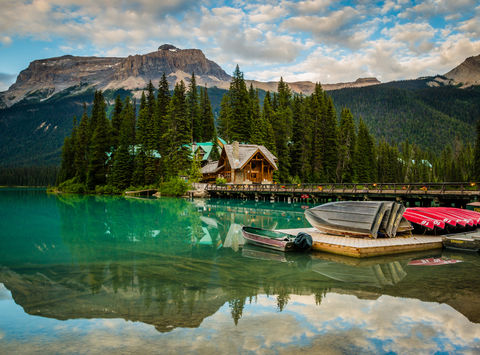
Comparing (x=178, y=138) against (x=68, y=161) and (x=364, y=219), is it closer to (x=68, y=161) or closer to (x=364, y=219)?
(x=68, y=161)

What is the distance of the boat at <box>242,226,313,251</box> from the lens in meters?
14.5

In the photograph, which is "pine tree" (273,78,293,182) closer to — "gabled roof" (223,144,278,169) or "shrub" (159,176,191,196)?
"gabled roof" (223,144,278,169)

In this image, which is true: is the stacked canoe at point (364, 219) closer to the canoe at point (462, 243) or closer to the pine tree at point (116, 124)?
the canoe at point (462, 243)

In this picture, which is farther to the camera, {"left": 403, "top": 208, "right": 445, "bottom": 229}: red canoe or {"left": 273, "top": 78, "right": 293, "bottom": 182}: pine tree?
{"left": 273, "top": 78, "right": 293, "bottom": 182}: pine tree

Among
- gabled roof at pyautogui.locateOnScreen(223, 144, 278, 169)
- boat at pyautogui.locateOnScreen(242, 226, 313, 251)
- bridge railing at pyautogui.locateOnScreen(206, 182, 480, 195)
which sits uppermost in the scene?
gabled roof at pyautogui.locateOnScreen(223, 144, 278, 169)

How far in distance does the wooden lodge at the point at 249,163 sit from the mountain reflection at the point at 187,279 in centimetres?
3726

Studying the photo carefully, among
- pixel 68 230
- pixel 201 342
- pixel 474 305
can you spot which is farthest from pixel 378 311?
pixel 68 230

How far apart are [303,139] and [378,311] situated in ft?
182

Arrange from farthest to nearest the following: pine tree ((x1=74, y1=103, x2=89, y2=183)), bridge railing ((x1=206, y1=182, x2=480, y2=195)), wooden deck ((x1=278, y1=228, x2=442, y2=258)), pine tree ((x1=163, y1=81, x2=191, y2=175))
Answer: pine tree ((x1=74, y1=103, x2=89, y2=183))
pine tree ((x1=163, y1=81, x2=191, y2=175))
bridge railing ((x1=206, y1=182, x2=480, y2=195))
wooden deck ((x1=278, y1=228, x2=442, y2=258))

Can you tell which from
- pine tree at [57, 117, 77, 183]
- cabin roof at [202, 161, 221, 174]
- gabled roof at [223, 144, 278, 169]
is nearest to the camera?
gabled roof at [223, 144, 278, 169]

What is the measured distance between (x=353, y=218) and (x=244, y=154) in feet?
130

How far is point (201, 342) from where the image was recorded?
20.7 feet

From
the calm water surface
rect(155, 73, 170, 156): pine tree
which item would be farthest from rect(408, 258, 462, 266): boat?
rect(155, 73, 170, 156): pine tree

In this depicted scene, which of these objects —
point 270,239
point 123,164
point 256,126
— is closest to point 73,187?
point 123,164
